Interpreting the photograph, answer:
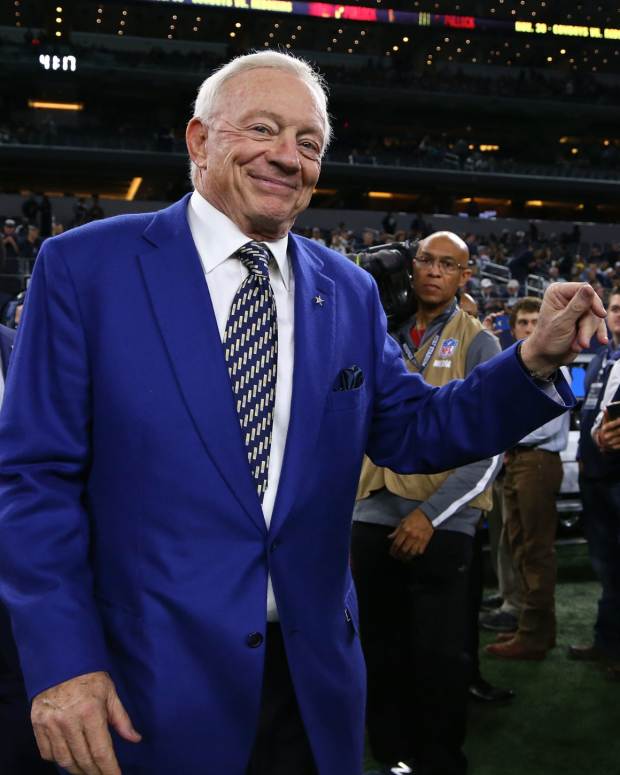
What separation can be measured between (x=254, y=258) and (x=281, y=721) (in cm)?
79

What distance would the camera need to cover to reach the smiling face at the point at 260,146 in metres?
1.60

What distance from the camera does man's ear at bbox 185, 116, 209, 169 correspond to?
1.67 m

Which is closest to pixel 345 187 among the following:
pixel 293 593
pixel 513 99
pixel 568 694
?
pixel 513 99

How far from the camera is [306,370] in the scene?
1569 millimetres

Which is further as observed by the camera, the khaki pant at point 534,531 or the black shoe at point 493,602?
the black shoe at point 493,602

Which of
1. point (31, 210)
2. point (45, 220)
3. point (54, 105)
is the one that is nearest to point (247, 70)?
point (45, 220)

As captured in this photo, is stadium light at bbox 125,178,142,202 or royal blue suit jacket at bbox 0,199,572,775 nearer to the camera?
royal blue suit jacket at bbox 0,199,572,775

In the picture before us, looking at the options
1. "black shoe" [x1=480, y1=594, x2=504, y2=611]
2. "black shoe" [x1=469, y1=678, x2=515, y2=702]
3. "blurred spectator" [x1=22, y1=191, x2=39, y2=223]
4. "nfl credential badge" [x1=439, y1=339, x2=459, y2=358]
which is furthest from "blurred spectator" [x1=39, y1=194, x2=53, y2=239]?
"nfl credential badge" [x1=439, y1=339, x2=459, y2=358]

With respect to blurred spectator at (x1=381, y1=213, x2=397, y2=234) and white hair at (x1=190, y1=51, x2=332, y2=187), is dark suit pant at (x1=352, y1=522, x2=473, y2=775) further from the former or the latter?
blurred spectator at (x1=381, y1=213, x2=397, y2=234)

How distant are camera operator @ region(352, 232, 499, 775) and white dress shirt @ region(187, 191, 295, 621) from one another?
4.32 feet

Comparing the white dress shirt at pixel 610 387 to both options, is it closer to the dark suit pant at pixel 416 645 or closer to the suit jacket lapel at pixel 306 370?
the dark suit pant at pixel 416 645

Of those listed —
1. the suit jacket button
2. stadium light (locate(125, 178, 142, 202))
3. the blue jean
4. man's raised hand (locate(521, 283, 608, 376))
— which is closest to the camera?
the suit jacket button

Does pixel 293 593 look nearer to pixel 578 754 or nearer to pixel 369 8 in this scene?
pixel 578 754

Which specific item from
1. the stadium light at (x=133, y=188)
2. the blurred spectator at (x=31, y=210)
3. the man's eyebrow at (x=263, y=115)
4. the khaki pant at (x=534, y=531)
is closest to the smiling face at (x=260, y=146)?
the man's eyebrow at (x=263, y=115)
